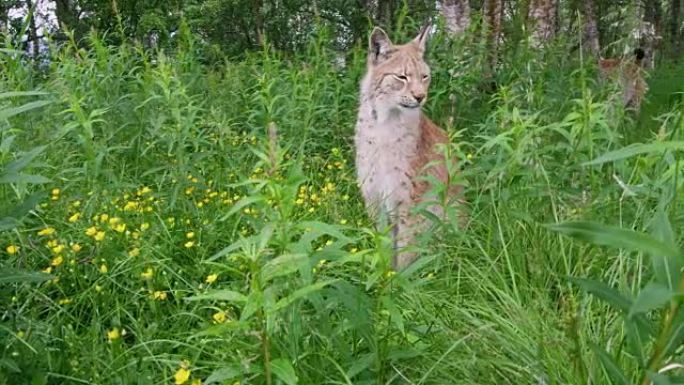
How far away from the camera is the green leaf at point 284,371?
2.02 m

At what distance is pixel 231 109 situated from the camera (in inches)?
257

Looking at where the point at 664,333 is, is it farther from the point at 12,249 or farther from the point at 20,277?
the point at 12,249

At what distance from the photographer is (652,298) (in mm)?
1302

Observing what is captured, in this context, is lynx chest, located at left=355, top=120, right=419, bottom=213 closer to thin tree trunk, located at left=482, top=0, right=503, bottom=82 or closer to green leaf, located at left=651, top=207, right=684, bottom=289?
thin tree trunk, located at left=482, top=0, right=503, bottom=82

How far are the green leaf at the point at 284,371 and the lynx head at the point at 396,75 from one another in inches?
132

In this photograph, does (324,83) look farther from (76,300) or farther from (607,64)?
(607,64)

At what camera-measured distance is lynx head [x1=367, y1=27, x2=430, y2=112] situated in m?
5.24

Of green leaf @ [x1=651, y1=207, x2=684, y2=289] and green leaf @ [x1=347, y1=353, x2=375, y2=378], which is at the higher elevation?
green leaf @ [x1=651, y1=207, x2=684, y2=289]

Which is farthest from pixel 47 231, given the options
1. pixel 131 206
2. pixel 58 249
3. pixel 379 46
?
pixel 379 46

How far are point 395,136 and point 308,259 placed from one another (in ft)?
10.1

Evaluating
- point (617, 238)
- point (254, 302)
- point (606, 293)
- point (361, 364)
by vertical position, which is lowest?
point (361, 364)

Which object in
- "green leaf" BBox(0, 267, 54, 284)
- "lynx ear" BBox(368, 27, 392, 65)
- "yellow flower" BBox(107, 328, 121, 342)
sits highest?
"lynx ear" BBox(368, 27, 392, 65)

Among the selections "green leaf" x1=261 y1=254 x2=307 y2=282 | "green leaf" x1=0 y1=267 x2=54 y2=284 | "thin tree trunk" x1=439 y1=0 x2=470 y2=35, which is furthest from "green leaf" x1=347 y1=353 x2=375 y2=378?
"thin tree trunk" x1=439 y1=0 x2=470 y2=35

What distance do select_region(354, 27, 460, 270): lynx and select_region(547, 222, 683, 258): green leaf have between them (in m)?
3.31
